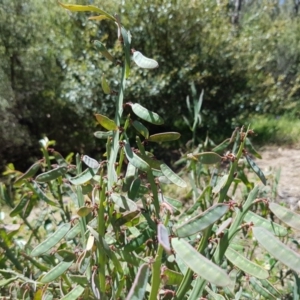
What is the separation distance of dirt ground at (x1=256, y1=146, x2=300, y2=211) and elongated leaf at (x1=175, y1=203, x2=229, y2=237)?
2.28 metres

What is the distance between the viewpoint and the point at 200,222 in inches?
19.7

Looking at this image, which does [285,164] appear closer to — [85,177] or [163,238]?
[85,177]

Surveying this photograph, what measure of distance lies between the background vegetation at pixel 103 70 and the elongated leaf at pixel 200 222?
4074 millimetres

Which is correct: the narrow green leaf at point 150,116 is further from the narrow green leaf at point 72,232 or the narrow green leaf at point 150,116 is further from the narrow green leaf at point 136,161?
the narrow green leaf at point 72,232

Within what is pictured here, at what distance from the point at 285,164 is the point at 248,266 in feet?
13.0

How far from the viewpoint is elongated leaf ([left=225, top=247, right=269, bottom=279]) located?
538 mm

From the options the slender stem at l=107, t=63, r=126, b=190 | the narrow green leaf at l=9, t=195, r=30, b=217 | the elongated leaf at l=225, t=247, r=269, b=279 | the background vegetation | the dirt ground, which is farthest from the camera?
the background vegetation

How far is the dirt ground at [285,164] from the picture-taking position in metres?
3.27

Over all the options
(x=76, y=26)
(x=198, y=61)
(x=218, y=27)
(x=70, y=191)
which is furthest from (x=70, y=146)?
(x=70, y=191)

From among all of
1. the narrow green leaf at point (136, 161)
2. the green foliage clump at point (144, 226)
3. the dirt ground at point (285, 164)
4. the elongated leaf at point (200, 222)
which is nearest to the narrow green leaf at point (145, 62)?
the green foliage clump at point (144, 226)

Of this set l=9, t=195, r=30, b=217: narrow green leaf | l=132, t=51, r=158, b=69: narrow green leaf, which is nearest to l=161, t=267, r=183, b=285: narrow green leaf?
l=132, t=51, r=158, b=69: narrow green leaf

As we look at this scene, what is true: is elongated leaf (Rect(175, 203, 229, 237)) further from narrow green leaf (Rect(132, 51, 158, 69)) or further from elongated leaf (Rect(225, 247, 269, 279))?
narrow green leaf (Rect(132, 51, 158, 69))

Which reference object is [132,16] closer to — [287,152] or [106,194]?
[287,152]

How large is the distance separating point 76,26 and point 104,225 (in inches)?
183
